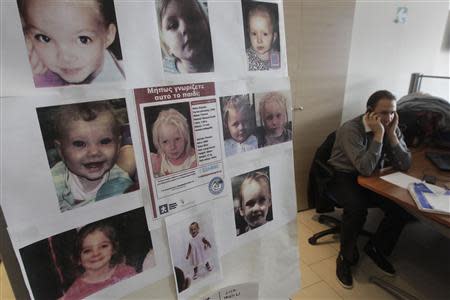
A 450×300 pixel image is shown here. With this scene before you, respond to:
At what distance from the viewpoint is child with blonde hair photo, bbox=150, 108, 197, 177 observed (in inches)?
20.2

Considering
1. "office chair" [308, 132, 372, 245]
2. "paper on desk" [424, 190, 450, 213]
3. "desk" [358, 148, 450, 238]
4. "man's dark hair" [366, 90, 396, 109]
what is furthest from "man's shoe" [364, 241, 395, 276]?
"man's dark hair" [366, 90, 396, 109]

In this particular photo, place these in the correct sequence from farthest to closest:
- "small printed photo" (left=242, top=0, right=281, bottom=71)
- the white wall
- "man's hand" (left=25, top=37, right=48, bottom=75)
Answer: the white wall < "small printed photo" (left=242, top=0, right=281, bottom=71) < "man's hand" (left=25, top=37, right=48, bottom=75)

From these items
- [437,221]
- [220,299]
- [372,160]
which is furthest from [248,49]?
[372,160]

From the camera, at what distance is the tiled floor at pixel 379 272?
1.67m

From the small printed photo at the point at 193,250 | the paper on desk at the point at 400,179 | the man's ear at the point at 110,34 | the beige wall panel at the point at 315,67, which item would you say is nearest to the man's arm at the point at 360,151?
the paper on desk at the point at 400,179

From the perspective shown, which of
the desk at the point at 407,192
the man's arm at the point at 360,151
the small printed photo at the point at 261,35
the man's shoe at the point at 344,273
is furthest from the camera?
the man's shoe at the point at 344,273

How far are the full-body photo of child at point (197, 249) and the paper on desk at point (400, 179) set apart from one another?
127 cm

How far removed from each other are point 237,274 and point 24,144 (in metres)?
0.55

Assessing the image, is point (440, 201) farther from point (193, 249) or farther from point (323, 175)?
point (193, 249)

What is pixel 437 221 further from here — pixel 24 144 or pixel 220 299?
pixel 24 144

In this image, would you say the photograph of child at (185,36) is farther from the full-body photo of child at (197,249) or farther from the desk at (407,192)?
the desk at (407,192)

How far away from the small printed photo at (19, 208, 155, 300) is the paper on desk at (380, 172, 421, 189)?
4.69ft

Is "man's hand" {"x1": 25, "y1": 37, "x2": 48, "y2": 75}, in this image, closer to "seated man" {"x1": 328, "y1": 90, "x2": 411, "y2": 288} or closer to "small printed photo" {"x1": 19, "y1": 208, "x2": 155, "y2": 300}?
"small printed photo" {"x1": 19, "y1": 208, "x2": 155, "y2": 300}

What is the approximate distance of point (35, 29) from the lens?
380 mm
